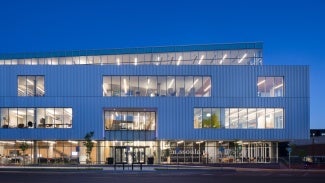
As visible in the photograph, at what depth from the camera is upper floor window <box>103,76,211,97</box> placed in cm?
6631

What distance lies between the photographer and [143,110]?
2621 inches

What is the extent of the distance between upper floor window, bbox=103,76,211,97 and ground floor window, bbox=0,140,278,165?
650 centimetres

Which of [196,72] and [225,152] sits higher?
[196,72]

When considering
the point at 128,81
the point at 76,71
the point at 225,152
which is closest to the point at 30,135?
the point at 76,71

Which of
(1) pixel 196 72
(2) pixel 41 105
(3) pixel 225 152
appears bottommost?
(3) pixel 225 152

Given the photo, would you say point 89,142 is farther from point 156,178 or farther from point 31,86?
point 156,178

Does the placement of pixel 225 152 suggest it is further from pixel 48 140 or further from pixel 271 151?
pixel 48 140

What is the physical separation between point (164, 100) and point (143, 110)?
9.91 ft

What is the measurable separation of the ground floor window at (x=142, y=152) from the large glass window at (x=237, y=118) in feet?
9.67

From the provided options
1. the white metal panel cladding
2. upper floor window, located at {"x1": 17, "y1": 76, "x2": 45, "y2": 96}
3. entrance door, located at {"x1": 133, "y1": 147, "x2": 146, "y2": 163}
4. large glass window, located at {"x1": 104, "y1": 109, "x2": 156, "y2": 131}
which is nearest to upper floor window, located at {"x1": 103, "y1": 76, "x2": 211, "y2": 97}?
the white metal panel cladding

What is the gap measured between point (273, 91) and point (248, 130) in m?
6.02

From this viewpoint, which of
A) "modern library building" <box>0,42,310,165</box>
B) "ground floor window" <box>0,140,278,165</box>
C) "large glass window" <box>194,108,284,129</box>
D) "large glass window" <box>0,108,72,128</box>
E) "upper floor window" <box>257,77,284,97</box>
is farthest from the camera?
"upper floor window" <box>257,77,284,97</box>

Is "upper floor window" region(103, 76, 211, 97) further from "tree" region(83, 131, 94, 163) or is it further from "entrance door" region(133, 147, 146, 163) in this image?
"entrance door" region(133, 147, 146, 163)

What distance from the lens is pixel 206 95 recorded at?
6644 centimetres
